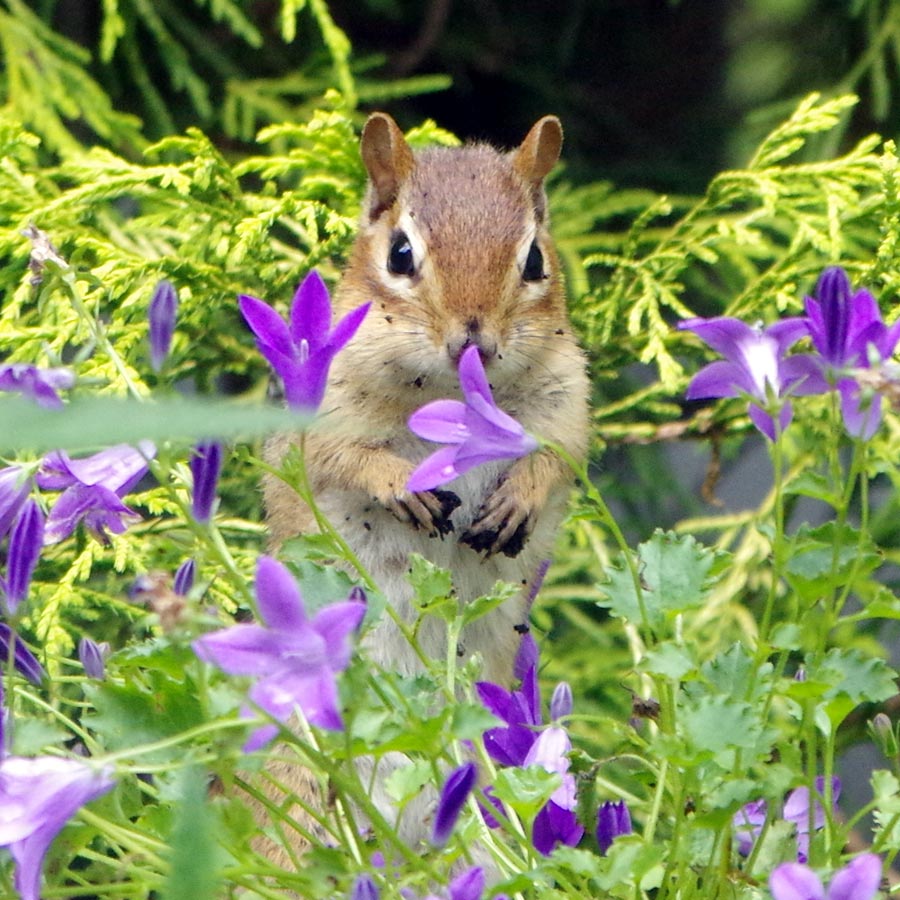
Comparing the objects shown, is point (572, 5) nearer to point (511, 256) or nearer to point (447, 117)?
point (447, 117)

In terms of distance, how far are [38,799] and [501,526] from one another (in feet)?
2.42

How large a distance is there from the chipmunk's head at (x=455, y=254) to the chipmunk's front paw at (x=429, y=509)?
0.37ft

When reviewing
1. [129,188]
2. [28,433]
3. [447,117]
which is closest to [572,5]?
[447,117]

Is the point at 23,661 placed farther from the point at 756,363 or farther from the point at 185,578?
the point at 756,363

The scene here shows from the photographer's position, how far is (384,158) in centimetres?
149

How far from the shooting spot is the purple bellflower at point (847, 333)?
2.46 feet

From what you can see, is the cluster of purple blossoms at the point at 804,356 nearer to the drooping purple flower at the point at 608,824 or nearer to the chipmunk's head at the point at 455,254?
the drooping purple flower at the point at 608,824

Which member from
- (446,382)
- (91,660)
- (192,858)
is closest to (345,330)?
(91,660)

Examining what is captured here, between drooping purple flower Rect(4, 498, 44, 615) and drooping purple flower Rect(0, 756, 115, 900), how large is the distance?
114 mm

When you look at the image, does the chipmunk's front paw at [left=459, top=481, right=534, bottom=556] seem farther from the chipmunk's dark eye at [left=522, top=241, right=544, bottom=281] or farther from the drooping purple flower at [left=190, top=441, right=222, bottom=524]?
the drooping purple flower at [left=190, top=441, right=222, bottom=524]

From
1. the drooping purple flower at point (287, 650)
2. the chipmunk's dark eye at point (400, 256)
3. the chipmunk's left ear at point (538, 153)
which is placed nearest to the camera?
the drooping purple flower at point (287, 650)

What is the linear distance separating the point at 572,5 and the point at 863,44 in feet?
1.76

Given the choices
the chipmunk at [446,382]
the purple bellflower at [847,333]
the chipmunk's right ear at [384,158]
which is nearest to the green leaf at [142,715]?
the purple bellflower at [847,333]

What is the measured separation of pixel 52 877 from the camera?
0.79 m
